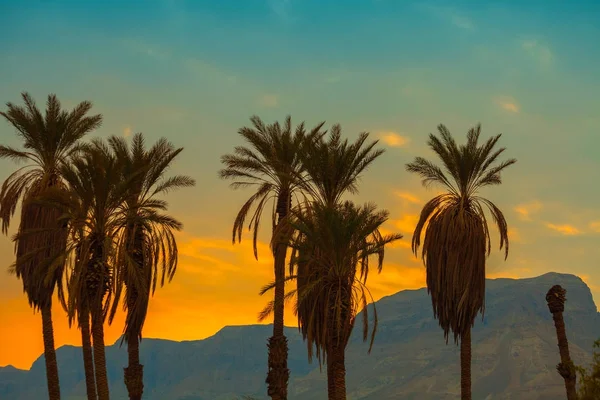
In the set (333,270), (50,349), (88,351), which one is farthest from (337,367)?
(50,349)

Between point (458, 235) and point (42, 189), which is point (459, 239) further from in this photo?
point (42, 189)

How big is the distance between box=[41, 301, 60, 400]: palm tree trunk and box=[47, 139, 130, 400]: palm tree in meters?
7.13

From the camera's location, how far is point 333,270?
50.2 metres

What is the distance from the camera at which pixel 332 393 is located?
52594 mm

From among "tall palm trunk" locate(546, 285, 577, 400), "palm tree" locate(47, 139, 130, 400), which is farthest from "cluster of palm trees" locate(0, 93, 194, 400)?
"tall palm trunk" locate(546, 285, 577, 400)

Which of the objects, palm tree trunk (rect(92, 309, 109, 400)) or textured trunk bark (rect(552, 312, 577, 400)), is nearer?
palm tree trunk (rect(92, 309, 109, 400))

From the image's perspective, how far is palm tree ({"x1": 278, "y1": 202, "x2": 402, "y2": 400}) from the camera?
4916cm

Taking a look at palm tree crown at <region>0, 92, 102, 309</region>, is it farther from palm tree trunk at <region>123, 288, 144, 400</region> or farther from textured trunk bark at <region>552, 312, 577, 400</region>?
textured trunk bark at <region>552, 312, 577, 400</region>

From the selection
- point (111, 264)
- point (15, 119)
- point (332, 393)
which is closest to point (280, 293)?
point (332, 393)

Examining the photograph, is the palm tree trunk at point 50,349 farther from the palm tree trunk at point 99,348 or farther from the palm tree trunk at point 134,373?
the palm tree trunk at point 99,348

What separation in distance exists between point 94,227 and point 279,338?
14.8 m

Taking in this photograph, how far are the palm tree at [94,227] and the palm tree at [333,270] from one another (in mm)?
9924

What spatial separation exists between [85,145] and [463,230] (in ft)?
77.1

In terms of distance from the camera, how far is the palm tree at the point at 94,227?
48.4 meters
